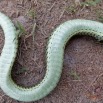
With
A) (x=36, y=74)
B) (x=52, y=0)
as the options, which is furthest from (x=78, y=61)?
(x=52, y=0)

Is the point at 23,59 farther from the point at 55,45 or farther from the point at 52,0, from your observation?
the point at 52,0

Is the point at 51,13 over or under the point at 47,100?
over

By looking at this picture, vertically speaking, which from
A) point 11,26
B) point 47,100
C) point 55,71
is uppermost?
point 11,26
